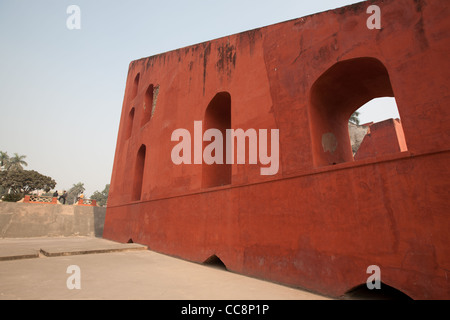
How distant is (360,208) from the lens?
3.22 metres

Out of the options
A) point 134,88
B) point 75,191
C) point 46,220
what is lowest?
point 46,220

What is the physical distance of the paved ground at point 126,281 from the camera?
2.79m

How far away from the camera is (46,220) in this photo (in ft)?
43.8

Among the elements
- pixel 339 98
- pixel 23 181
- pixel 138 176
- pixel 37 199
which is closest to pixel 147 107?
pixel 138 176

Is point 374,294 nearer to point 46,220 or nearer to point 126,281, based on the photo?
point 126,281

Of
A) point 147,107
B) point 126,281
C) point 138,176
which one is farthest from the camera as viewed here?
point 147,107

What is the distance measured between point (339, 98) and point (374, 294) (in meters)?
3.45

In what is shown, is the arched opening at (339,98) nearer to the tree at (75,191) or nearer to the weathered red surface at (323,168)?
the weathered red surface at (323,168)

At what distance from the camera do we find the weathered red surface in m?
2.84

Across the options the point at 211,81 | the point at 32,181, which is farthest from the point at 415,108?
the point at 32,181

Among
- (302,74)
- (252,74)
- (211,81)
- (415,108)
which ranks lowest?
Result: (415,108)
